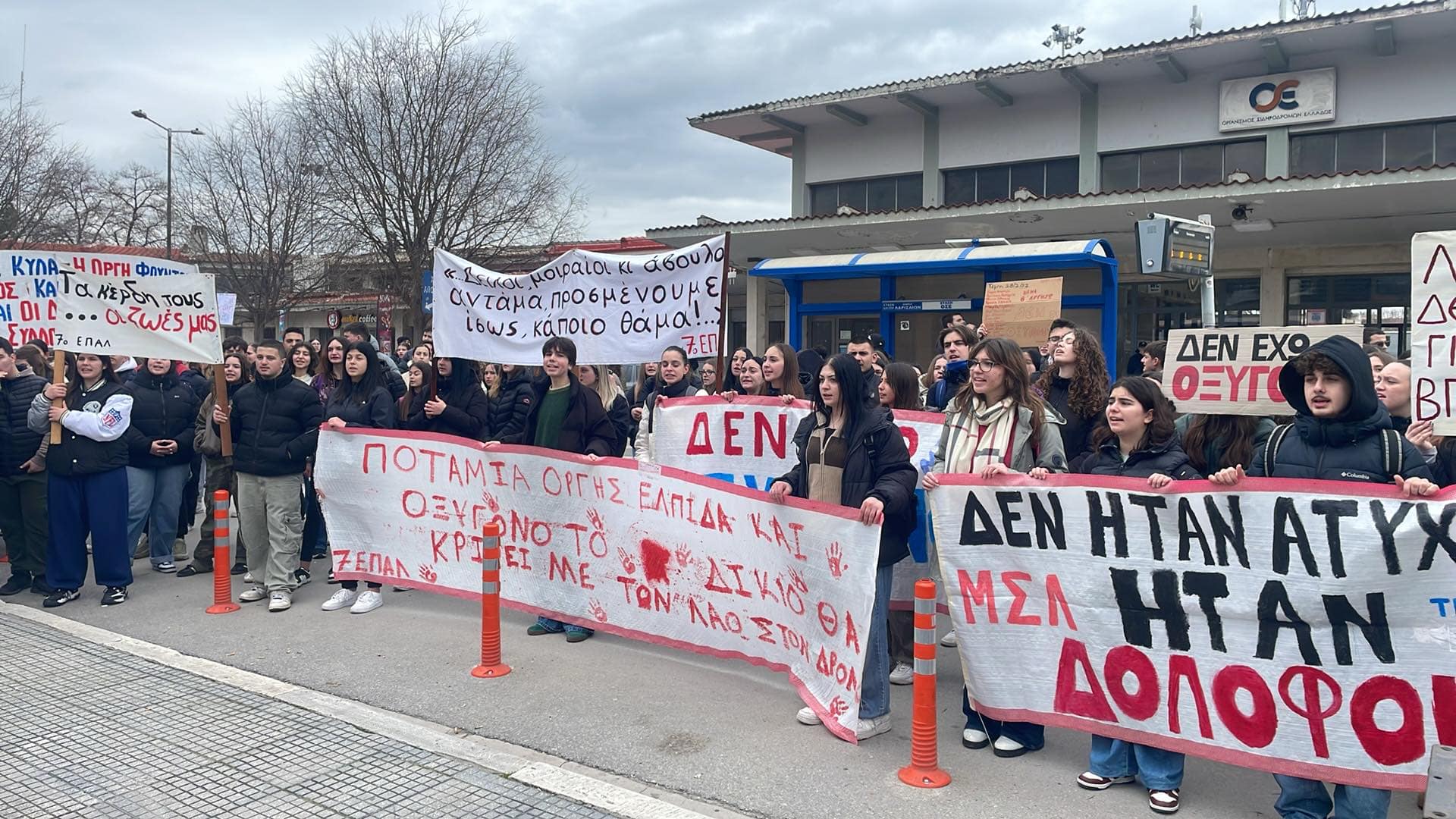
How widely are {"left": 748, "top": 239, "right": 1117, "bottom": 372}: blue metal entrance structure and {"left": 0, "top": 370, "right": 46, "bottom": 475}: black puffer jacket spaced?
11.2 meters

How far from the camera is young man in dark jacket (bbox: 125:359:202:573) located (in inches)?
318

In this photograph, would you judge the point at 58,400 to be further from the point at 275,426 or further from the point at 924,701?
the point at 924,701

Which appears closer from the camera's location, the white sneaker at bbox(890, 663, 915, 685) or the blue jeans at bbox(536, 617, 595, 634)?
the white sneaker at bbox(890, 663, 915, 685)

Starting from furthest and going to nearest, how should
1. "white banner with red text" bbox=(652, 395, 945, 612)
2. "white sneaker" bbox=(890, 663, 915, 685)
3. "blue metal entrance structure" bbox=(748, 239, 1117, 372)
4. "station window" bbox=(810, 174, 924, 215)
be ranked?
"station window" bbox=(810, 174, 924, 215), "blue metal entrance structure" bbox=(748, 239, 1117, 372), "white banner with red text" bbox=(652, 395, 945, 612), "white sneaker" bbox=(890, 663, 915, 685)

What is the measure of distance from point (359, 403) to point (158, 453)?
2.05m

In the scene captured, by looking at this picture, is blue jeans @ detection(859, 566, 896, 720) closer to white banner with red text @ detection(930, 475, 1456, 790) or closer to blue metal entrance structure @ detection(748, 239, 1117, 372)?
white banner with red text @ detection(930, 475, 1456, 790)

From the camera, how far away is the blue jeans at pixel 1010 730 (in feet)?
15.0

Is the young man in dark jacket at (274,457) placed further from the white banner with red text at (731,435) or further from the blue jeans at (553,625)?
the white banner with red text at (731,435)

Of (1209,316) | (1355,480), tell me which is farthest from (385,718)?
(1209,316)

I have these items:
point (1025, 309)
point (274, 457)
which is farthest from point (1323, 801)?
point (1025, 309)

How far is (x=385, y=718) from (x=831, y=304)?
1355cm

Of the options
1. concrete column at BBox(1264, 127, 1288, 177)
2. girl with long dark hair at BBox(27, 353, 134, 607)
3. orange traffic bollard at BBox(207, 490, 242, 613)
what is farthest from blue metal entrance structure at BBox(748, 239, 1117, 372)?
girl with long dark hair at BBox(27, 353, 134, 607)

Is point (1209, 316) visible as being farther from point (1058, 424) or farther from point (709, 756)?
point (709, 756)

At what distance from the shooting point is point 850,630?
4652 millimetres
